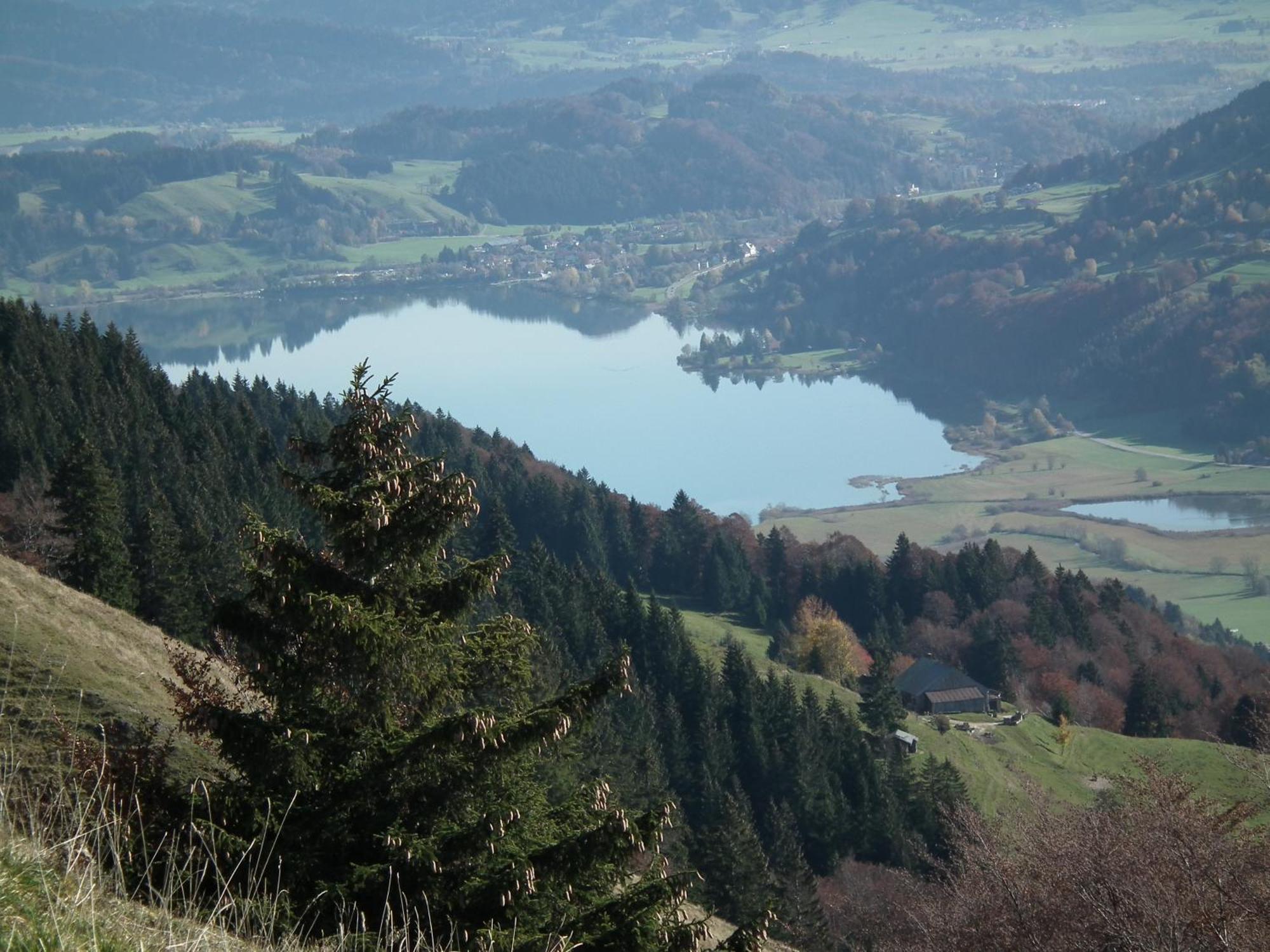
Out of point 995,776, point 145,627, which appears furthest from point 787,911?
point 995,776

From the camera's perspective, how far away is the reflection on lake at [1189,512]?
74.3 m

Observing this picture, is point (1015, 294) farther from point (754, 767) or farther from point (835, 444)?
point (754, 767)

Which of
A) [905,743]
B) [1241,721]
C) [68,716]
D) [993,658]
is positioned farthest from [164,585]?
[993,658]

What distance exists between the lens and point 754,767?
29.8 m

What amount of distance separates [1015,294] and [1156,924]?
135m

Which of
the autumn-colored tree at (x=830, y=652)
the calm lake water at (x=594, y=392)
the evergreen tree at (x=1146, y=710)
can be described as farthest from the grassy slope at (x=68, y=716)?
the calm lake water at (x=594, y=392)

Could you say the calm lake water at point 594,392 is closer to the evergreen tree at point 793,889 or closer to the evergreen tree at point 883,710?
the evergreen tree at point 883,710

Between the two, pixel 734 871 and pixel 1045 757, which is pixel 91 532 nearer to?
pixel 734 871

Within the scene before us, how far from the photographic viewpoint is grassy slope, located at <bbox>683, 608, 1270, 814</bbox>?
2975 cm

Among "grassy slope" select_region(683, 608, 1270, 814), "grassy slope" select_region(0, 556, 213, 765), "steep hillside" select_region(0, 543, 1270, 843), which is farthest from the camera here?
"grassy slope" select_region(683, 608, 1270, 814)

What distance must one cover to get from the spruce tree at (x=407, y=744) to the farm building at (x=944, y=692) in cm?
3095

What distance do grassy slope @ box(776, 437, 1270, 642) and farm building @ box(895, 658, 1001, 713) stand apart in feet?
75.0

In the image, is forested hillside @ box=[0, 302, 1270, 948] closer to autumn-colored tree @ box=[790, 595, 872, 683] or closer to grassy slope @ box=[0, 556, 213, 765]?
autumn-colored tree @ box=[790, 595, 872, 683]

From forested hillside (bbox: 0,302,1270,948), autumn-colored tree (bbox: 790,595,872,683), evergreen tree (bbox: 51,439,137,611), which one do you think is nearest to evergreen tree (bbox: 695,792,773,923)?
forested hillside (bbox: 0,302,1270,948)
